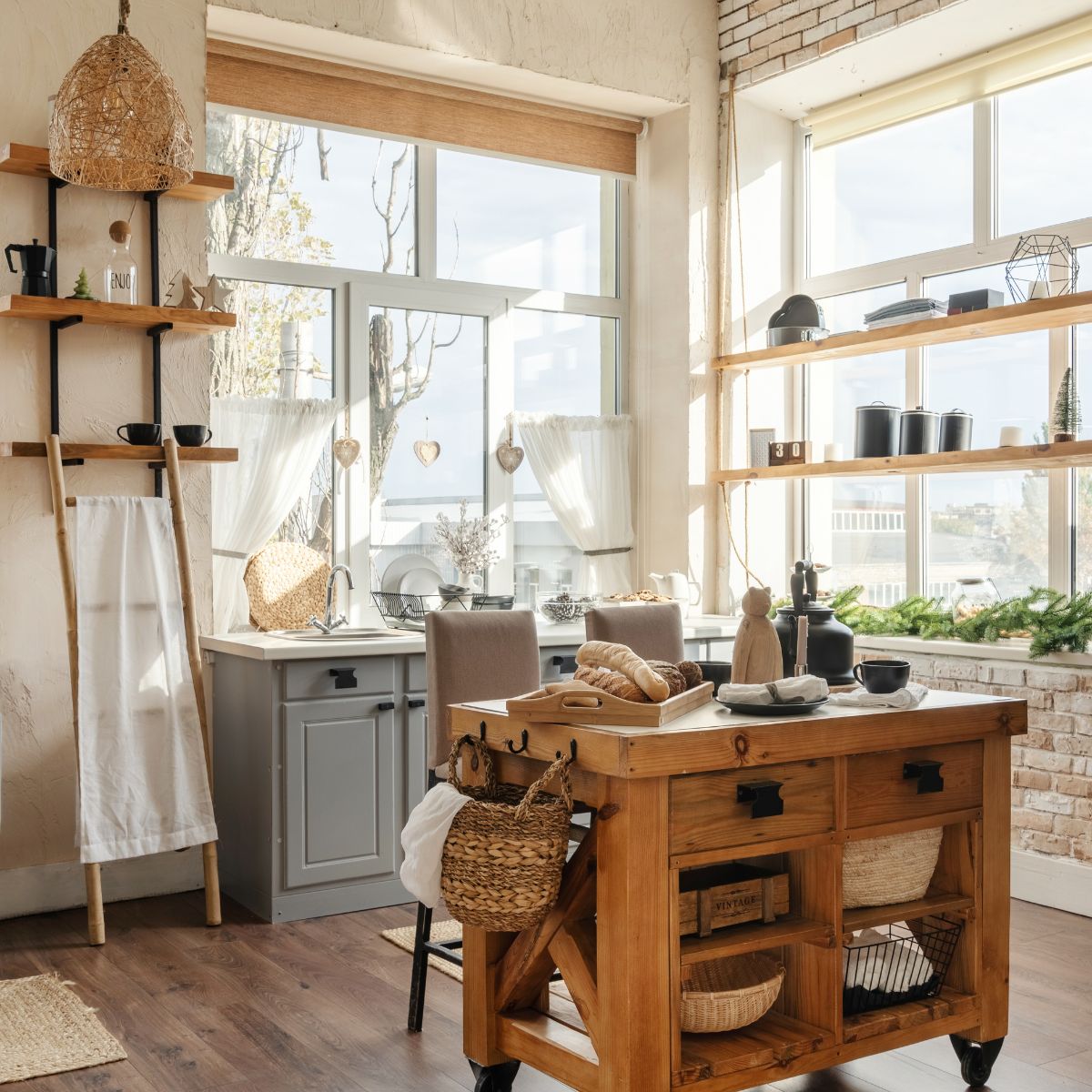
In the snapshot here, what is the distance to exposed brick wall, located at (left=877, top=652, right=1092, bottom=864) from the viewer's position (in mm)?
3953

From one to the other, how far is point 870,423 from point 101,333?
2748 mm

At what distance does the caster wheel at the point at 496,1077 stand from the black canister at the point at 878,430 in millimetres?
2861

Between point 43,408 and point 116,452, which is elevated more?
point 43,408

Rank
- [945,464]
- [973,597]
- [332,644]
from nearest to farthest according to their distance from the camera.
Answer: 1. [332,644]
2. [945,464]
3. [973,597]

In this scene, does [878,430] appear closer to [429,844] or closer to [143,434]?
[143,434]

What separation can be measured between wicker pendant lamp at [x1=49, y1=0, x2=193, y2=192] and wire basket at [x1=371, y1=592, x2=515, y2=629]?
73.2 inches

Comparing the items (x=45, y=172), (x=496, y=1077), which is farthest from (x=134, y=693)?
(x=496, y=1077)

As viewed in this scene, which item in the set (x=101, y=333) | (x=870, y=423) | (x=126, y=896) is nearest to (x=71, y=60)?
(x=101, y=333)

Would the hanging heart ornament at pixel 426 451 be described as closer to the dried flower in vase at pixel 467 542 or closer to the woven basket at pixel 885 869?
the dried flower in vase at pixel 467 542

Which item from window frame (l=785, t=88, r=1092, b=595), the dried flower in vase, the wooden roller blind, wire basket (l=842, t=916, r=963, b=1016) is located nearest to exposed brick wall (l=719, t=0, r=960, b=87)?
window frame (l=785, t=88, r=1092, b=595)

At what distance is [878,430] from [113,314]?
2.73 m

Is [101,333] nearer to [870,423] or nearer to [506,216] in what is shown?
[506,216]

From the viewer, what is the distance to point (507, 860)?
88.0 inches

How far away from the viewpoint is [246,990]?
3258mm
